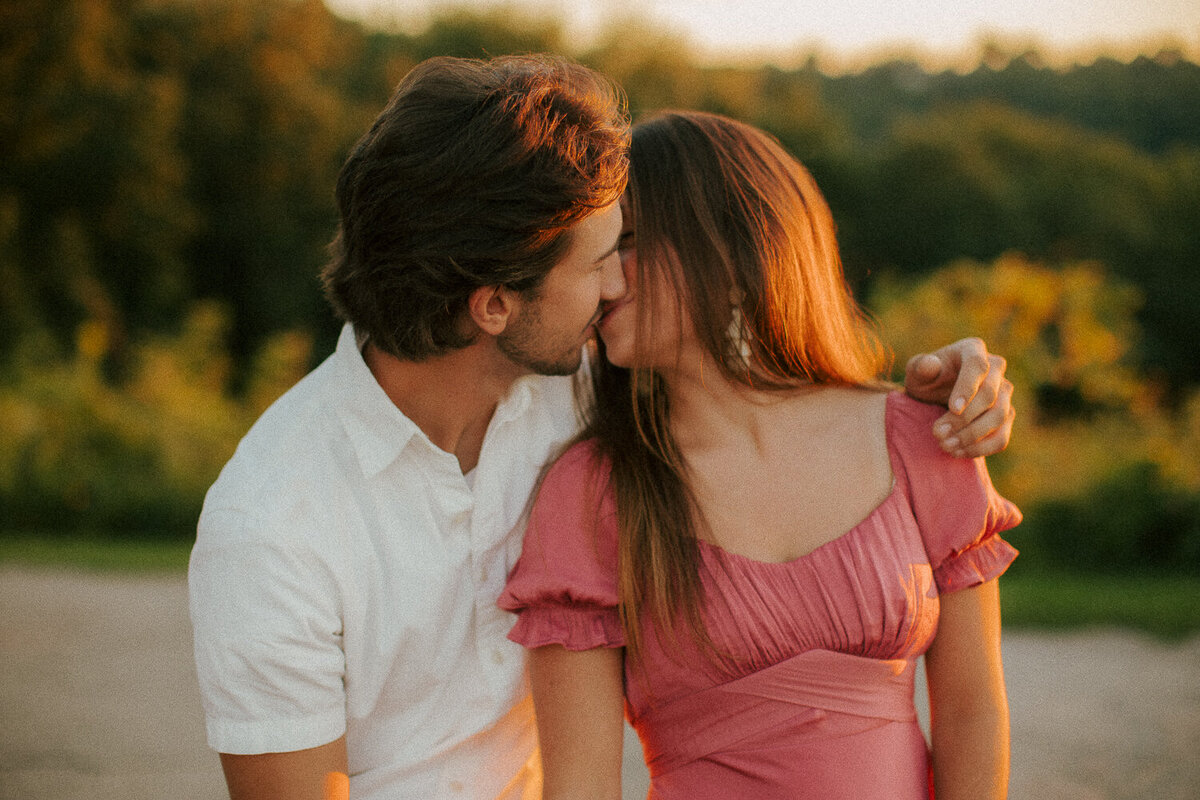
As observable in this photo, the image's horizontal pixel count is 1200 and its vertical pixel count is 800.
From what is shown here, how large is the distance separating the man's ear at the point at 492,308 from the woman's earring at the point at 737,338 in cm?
45

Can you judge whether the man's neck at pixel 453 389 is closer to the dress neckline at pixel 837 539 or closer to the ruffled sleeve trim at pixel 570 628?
the ruffled sleeve trim at pixel 570 628

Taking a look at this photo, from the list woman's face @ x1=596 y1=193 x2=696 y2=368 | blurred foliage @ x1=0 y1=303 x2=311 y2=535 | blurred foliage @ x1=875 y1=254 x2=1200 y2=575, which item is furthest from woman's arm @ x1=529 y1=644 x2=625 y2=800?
blurred foliage @ x1=0 y1=303 x2=311 y2=535

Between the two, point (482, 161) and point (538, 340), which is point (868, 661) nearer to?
point (538, 340)

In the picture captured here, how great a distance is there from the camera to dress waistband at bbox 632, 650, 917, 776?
1.70 metres

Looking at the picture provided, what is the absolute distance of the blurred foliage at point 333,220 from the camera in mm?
7582

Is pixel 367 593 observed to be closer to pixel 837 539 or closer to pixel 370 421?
pixel 370 421

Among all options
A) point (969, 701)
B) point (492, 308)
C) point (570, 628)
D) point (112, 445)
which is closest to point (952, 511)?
point (969, 701)

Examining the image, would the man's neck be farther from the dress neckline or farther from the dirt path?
the dirt path

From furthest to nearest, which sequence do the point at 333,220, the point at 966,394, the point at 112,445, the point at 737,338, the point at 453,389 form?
the point at 333,220 < the point at 112,445 < the point at 453,389 < the point at 737,338 < the point at 966,394

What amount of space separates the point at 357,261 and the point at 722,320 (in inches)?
29.5

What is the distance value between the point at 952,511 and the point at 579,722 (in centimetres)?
79

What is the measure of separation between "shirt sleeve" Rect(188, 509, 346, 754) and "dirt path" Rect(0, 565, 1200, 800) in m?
2.37

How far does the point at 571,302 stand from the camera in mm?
1940

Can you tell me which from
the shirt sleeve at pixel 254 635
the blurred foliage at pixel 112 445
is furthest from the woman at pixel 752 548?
the blurred foliage at pixel 112 445
